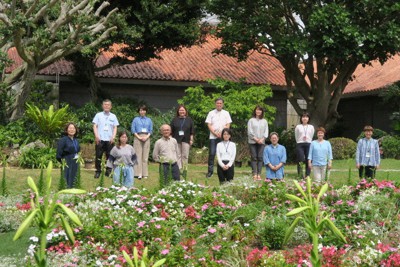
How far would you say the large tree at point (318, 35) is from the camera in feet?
68.5

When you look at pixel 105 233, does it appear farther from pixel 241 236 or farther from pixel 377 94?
pixel 377 94

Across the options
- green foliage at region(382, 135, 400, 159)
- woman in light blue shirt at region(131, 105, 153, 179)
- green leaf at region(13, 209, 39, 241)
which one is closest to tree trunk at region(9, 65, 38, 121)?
woman in light blue shirt at region(131, 105, 153, 179)

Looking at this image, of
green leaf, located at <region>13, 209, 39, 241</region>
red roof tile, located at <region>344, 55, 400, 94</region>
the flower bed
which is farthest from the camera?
red roof tile, located at <region>344, 55, 400, 94</region>

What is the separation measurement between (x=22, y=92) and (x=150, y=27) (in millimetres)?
4872

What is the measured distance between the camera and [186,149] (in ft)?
47.4

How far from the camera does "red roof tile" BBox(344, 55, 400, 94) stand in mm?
27953

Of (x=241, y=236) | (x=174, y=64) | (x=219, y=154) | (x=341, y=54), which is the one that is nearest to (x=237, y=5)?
(x=341, y=54)

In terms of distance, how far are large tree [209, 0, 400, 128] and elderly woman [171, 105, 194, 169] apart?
7.95 metres

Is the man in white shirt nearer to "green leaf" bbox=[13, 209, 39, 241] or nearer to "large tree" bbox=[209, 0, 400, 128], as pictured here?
"large tree" bbox=[209, 0, 400, 128]

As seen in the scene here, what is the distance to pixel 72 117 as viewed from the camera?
67.5 ft

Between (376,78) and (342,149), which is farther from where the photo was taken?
(376,78)

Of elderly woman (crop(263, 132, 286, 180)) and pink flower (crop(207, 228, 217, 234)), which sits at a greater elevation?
elderly woman (crop(263, 132, 286, 180))

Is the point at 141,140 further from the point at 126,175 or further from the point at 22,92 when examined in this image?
the point at 22,92

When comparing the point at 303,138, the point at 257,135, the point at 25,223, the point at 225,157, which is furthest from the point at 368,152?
the point at 25,223
